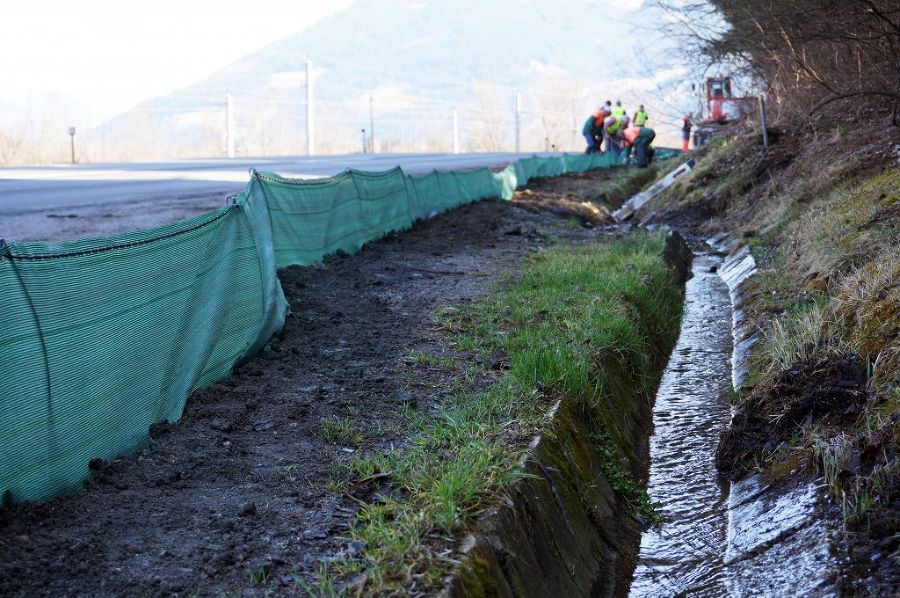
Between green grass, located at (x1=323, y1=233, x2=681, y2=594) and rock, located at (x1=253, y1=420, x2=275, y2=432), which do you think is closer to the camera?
green grass, located at (x1=323, y1=233, x2=681, y2=594)

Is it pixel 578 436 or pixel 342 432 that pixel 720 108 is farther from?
pixel 342 432

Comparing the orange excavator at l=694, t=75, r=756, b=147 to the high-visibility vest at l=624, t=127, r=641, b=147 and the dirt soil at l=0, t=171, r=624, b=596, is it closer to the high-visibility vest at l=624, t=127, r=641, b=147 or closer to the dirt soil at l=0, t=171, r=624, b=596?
the high-visibility vest at l=624, t=127, r=641, b=147

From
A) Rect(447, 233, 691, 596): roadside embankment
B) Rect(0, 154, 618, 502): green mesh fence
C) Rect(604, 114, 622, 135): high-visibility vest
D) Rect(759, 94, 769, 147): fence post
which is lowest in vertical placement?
Rect(447, 233, 691, 596): roadside embankment

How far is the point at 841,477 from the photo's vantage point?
4.91m

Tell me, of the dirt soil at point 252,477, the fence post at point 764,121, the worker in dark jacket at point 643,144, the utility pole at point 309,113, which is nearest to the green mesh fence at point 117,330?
the dirt soil at point 252,477

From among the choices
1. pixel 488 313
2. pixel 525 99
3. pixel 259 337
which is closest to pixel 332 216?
pixel 488 313

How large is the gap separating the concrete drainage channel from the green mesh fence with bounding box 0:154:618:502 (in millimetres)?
2698

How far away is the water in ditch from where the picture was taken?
5.16 metres

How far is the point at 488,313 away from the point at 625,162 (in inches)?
1040

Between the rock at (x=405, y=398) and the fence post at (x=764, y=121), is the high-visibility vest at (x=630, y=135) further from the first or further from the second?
the rock at (x=405, y=398)

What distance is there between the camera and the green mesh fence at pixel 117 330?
401 cm

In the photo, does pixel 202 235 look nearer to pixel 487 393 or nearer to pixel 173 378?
pixel 173 378

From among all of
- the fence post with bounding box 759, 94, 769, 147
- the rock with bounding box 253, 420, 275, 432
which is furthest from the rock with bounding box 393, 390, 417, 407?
the fence post with bounding box 759, 94, 769, 147

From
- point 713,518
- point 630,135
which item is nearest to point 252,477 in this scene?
point 713,518
